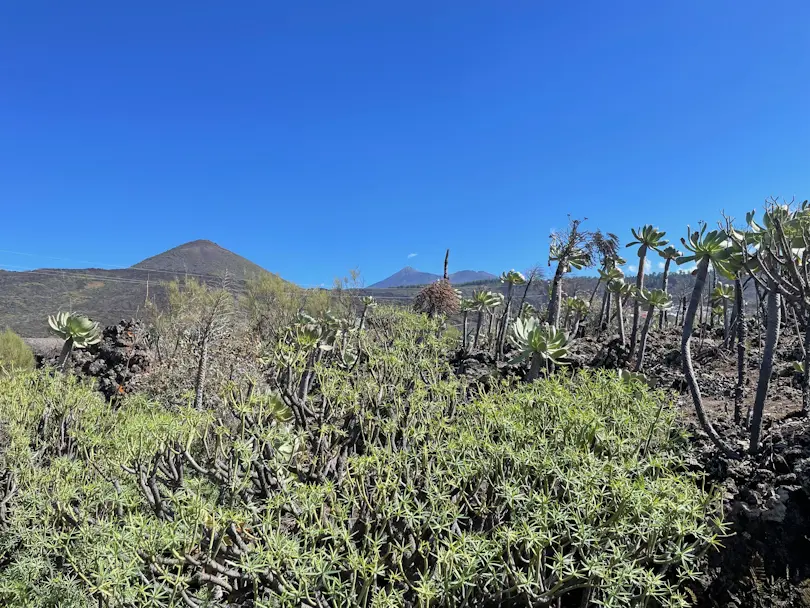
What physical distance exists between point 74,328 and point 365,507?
8.20 m

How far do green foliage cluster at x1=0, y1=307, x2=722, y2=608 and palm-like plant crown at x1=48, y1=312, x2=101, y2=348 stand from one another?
3.85 meters

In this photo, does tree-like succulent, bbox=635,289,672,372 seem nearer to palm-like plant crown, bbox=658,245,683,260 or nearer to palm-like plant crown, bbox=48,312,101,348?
palm-like plant crown, bbox=658,245,683,260

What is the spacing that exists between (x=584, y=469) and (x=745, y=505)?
2056 millimetres

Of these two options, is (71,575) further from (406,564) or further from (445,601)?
(445,601)

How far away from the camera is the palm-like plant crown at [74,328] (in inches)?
353

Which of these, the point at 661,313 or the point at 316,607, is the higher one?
the point at 661,313

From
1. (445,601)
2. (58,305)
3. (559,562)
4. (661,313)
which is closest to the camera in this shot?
(559,562)

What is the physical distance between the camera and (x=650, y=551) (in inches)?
100

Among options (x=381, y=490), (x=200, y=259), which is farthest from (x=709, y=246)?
(x=200, y=259)

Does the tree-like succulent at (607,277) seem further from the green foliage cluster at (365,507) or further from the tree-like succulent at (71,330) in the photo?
the tree-like succulent at (71,330)

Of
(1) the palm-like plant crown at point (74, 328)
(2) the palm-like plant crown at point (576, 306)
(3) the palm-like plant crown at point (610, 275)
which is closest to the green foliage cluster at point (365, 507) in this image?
(1) the palm-like plant crown at point (74, 328)

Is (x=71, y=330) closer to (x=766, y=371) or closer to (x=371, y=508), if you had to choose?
(x=371, y=508)

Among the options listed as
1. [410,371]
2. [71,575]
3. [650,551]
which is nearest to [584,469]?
[650,551]

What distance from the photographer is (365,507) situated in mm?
3234
